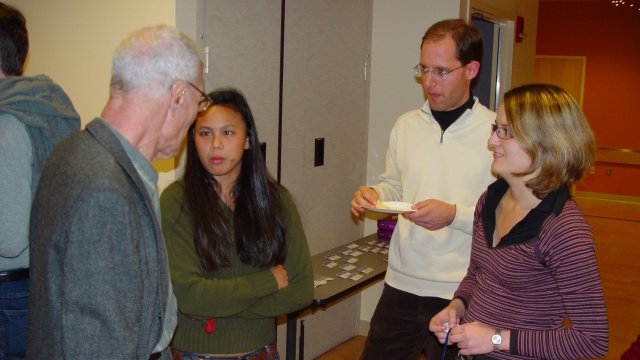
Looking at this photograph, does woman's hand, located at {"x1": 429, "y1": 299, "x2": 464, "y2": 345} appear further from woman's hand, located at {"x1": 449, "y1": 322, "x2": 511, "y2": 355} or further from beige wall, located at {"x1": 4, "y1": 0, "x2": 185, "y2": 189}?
beige wall, located at {"x1": 4, "y1": 0, "x2": 185, "y2": 189}

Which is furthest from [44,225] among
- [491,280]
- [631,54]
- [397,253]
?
[631,54]

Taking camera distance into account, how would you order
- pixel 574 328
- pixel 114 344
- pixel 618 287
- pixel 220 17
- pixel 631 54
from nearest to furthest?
pixel 114 344
pixel 574 328
pixel 220 17
pixel 618 287
pixel 631 54

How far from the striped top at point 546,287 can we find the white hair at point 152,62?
93 cm

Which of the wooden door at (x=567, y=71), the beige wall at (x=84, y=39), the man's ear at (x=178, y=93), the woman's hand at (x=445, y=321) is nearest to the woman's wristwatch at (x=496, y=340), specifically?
the woman's hand at (x=445, y=321)

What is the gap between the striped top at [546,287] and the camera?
1.46 metres

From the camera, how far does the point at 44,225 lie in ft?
3.79

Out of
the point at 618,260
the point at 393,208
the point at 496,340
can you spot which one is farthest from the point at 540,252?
the point at 618,260

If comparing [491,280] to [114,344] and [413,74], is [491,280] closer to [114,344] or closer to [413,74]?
[114,344]

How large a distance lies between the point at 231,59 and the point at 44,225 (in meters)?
1.78

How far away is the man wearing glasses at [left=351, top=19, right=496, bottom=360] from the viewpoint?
2316 mm

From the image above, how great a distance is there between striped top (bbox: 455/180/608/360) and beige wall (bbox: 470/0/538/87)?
2640 millimetres

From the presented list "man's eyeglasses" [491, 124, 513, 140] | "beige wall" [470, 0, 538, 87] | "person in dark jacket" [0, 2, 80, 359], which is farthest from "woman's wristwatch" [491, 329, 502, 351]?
"beige wall" [470, 0, 538, 87]

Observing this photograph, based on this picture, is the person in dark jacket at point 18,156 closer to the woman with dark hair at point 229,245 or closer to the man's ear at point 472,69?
the woman with dark hair at point 229,245

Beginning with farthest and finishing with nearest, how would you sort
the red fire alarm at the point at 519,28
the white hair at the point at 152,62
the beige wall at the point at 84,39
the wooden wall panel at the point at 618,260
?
the red fire alarm at the point at 519,28 < the wooden wall panel at the point at 618,260 < the beige wall at the point at 84,39 < the white hair at the point at 152,62
